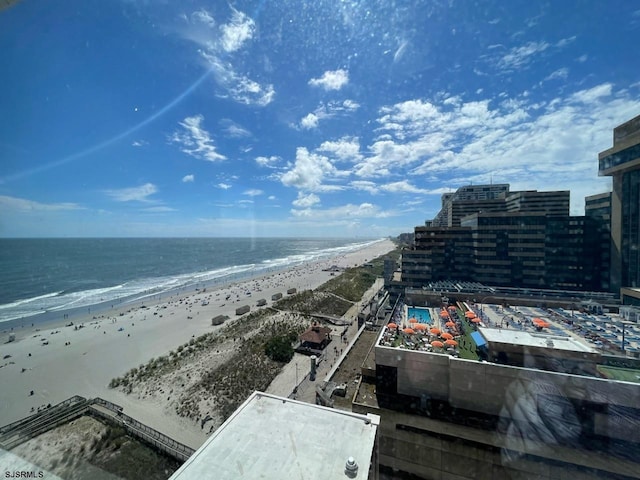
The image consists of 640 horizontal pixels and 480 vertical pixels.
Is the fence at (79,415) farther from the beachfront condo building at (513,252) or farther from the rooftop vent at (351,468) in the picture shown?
the beachfront condo building at (513,252)

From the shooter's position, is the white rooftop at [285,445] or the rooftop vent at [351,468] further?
the white rooftop at [285,445]

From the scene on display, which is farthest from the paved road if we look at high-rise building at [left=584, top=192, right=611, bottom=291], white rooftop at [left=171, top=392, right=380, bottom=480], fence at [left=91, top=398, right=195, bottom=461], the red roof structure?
high-rise building at [left=584, top=192, right=611, bottom=291]

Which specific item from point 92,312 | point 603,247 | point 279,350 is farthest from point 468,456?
point 92,312

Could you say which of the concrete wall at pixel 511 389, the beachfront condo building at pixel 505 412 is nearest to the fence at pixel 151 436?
the beachfront condo building at pixel 505 412

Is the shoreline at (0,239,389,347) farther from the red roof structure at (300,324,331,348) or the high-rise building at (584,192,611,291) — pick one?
the high-rise building at (584,192,611,291)

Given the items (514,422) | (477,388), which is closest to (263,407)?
(477,388)

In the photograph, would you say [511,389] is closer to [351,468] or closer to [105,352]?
[351,468]
